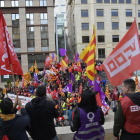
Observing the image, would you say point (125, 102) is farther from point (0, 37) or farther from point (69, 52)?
point (69, 52)

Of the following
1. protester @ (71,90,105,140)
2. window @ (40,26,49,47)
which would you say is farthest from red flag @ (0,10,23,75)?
window @ (40,26,49,47)

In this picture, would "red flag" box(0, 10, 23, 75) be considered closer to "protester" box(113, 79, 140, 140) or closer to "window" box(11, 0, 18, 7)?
"protester" box(113, 79, 140, 140)

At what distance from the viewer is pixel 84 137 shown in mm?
2506

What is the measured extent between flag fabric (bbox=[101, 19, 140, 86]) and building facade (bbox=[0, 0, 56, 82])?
85.6ft

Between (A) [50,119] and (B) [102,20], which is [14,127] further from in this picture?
(B) [102,20]

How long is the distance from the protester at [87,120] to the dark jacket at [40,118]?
426 millimetres

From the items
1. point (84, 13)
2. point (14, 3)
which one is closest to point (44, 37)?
point (14, 3)

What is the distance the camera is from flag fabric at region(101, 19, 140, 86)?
3.49m

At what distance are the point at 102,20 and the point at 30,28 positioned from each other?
45.7 feet

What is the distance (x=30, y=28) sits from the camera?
1167 inches

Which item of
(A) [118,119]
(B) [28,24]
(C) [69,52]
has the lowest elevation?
(A) [118,119]

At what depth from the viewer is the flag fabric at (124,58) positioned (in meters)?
3.49

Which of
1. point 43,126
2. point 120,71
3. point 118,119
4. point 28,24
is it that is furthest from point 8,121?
point 28,24

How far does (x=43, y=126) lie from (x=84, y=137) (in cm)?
67
